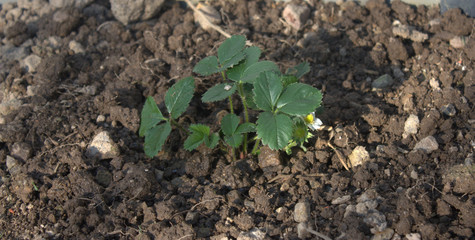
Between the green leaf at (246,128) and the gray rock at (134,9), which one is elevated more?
the green leaf at (246,128)

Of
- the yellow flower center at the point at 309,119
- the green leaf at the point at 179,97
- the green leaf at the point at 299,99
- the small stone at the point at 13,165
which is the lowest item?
the small stone at the point at 13,165

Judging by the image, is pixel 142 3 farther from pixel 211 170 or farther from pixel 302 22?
pixel 211 170

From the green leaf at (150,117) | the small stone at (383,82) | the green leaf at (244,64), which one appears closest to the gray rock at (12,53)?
the green leaf at (150,117)

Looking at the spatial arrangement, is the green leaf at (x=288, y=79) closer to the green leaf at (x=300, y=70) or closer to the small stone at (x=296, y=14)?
the green leaf at (x=300, y=70)

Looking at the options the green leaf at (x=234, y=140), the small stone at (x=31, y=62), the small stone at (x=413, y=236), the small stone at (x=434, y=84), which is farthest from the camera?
the small stone at (x=31, y=62)

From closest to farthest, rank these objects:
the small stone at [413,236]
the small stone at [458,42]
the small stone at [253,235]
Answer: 1. the small stone at [413,236]
2. the small stone at [253,235]
3. the small stone at [458,42]

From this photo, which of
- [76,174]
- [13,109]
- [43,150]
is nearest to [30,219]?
[76,174]

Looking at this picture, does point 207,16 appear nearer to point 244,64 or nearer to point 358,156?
point 244,64
